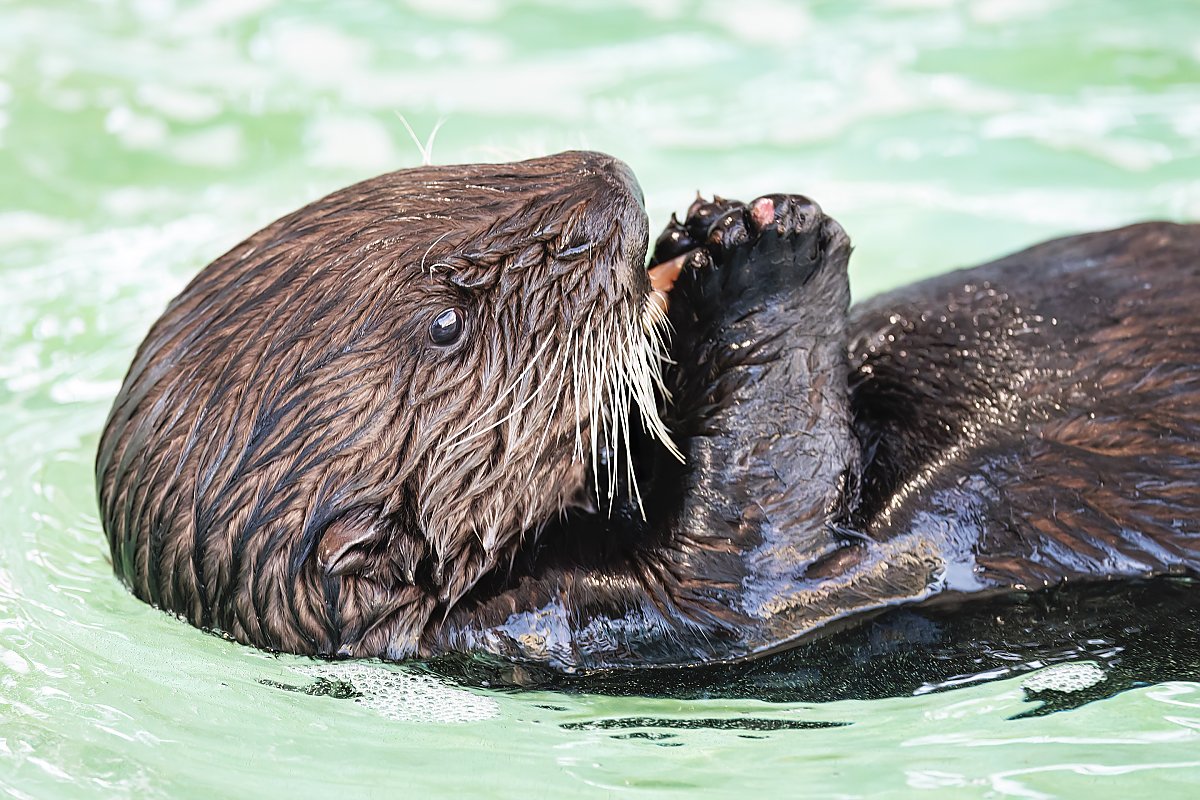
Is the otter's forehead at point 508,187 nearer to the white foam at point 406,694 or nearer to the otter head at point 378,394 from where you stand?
the otter head at point 378,394

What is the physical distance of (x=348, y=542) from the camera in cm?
301

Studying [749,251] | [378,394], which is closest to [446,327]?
[378,394]

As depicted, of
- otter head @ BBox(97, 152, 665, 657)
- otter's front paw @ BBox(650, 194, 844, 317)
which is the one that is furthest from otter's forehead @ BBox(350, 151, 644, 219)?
otter's front paw @ BBox(650, 194, 844, 317)

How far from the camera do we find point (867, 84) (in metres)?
7.05

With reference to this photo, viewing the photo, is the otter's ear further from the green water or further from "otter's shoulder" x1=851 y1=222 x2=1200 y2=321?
"otter's shoulder" x1=851 y1=222 x2=1200 y2=321

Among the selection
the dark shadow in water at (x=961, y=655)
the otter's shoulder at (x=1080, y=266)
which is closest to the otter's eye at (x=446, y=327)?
the dark shadow in water at (x=961, y=655)

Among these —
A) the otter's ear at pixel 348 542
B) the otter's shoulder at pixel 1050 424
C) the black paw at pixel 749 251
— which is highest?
the black paw at pixel 749 251

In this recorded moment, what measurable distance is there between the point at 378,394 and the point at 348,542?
32cm

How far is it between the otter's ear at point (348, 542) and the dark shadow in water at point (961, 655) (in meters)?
0.34

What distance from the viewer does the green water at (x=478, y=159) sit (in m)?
2.94

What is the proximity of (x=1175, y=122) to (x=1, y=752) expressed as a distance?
5.76 metres

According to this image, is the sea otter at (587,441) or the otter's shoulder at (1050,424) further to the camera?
the otter's shoulder at (1050,424)

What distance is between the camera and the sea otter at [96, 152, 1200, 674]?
3.00m

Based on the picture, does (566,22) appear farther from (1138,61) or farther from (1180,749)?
(1180,749)
